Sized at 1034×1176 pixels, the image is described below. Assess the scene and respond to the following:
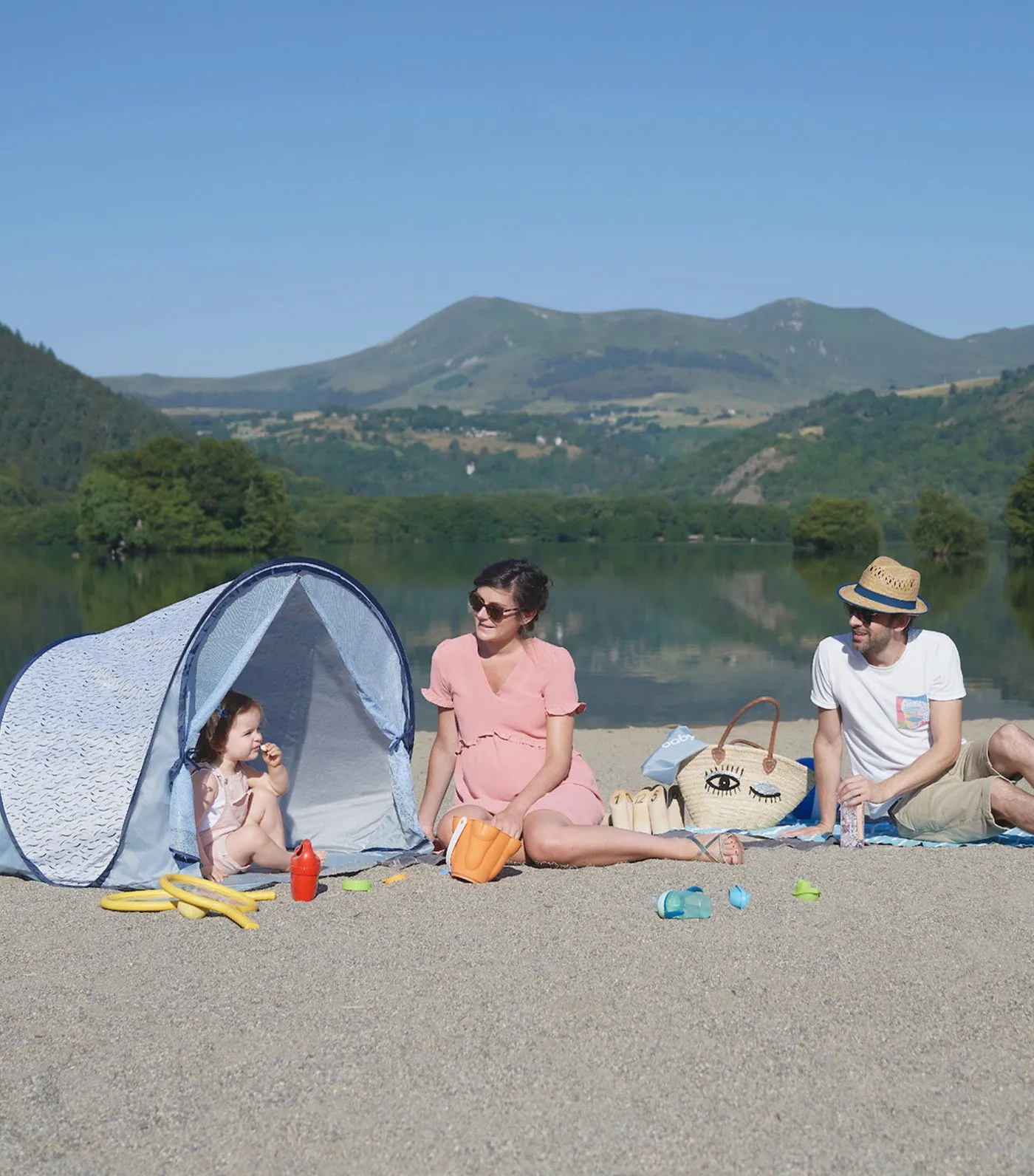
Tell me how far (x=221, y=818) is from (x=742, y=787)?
3.01 meters

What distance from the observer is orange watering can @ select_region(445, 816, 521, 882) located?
683 centimetres

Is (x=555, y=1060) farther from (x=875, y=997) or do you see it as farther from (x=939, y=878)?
(x=939, y=878)

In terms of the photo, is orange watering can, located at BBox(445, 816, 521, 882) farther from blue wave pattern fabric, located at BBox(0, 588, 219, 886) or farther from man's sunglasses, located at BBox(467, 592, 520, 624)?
blue wave pattern fabric, located at BBox(0, 588, 219, 886)

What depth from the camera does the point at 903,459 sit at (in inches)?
6954

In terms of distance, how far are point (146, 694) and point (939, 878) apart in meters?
4.11

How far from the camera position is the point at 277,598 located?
24.7ft

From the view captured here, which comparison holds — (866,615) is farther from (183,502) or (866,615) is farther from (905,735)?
(183,502)

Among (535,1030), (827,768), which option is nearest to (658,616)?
(827,768)

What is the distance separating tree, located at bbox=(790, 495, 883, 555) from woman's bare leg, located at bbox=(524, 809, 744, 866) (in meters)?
98.7

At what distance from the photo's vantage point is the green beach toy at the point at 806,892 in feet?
21.2

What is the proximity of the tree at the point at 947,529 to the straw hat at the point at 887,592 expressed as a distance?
8360 centimetres

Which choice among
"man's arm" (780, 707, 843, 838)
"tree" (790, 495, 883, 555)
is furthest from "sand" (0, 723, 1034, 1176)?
"tree" (790, 495, 883, 555)

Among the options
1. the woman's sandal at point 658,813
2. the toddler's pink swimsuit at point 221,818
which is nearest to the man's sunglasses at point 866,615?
the woman's sandal at point 658,813

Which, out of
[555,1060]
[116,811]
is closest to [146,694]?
[116,811]
